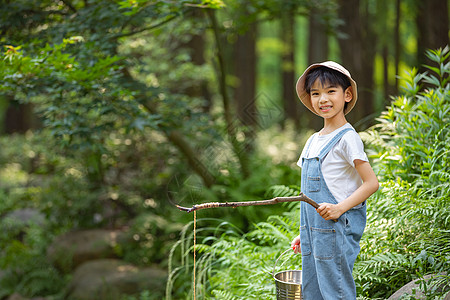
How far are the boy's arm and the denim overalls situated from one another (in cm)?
9

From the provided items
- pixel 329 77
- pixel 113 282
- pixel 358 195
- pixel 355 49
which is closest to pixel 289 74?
pixel 355 49

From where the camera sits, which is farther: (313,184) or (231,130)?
(231,130)

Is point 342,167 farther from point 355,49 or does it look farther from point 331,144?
point 355,49

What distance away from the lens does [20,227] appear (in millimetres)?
8500

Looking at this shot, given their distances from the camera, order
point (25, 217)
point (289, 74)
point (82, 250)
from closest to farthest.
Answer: point (82, 250) < point (25, 217) < point (289, 74)

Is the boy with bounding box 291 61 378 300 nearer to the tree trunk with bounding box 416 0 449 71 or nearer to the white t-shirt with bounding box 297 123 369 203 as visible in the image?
the white t-shirt with bounding box 297 123 369 203

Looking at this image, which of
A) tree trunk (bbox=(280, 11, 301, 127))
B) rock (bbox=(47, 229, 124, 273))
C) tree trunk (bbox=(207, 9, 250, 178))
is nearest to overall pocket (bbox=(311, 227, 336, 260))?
tree trunk (bbox=(207, 9, 250, 178))

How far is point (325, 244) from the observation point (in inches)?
103

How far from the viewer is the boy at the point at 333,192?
2.57 m

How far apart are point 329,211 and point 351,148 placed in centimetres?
37

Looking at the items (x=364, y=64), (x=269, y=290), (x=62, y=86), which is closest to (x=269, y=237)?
(x=269, y=290)

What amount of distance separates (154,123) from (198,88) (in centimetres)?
452

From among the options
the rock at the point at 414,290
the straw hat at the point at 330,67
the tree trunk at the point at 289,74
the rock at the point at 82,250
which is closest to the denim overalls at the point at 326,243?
the straw hat at the point at 330,67

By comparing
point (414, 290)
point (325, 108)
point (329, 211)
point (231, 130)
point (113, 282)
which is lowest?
point (113, 282)
